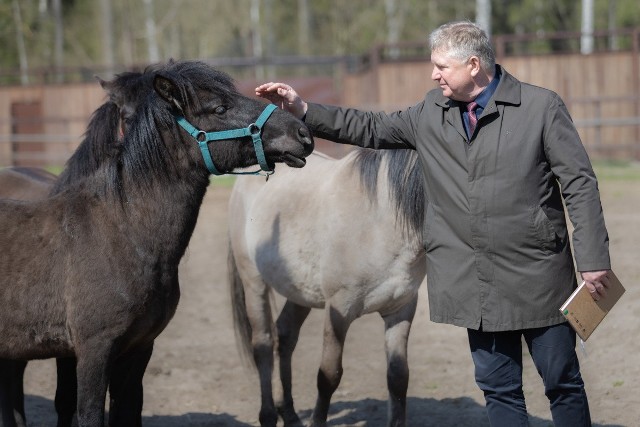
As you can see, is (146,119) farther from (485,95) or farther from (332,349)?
(332,349)

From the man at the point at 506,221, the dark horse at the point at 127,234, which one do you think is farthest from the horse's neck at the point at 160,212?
the man at the point at 506,221

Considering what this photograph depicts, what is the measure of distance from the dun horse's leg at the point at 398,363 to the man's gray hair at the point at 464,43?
2011mm

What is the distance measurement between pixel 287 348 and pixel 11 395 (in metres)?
1.78

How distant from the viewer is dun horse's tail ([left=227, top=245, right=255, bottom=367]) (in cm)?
611

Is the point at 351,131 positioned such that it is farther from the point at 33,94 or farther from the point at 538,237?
the point at 33,94

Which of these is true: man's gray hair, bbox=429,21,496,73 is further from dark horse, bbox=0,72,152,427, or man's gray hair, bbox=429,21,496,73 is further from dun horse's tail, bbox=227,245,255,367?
dun horse's tail, bbox=227,245,255,367

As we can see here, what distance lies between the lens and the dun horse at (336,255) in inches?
191

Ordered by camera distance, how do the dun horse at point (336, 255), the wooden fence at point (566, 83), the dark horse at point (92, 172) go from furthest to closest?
the wooden fence at point (566, 83)
the dun horse at point (336, 255)
the dark horse at point (92, 172)

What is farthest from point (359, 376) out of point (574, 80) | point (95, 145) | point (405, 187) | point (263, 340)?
point (574, 80)

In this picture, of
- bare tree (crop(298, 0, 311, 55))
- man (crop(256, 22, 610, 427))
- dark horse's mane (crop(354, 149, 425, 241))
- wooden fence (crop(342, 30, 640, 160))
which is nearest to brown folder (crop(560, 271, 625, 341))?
man (crop(256, 22, 610, 427))

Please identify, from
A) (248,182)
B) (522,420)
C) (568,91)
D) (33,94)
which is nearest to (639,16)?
(568,91)

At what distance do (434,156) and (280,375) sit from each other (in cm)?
263

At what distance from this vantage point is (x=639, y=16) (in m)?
32.4

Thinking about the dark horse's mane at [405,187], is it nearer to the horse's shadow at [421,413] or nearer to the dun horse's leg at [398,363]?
the dun horse's leg at [398,363]
